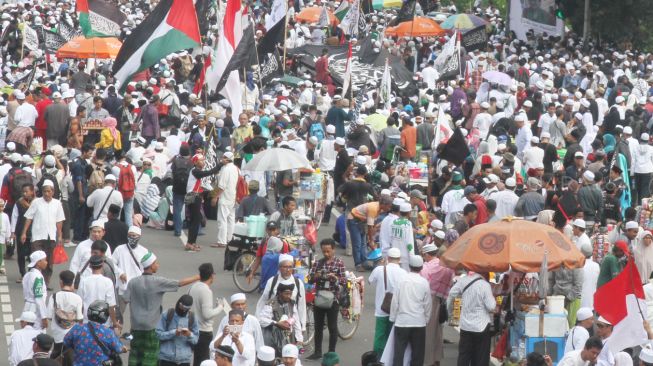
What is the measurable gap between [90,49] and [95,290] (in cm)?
1816

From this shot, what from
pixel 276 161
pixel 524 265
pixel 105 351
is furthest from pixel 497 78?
pixel 105 351

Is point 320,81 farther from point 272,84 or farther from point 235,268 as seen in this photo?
point 235,268

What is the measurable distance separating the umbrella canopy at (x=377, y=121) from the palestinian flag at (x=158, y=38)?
14.8ft

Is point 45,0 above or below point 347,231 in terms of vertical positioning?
above

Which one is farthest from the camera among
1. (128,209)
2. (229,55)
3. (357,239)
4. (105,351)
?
(229,55)

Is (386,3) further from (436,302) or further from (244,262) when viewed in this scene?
(436,302)

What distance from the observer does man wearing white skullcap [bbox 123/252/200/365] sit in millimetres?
16891

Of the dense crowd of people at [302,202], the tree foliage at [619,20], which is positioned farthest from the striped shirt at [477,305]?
the tree foliage at [619,20]

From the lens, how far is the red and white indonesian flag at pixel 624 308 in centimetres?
1527

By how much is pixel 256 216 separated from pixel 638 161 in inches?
297

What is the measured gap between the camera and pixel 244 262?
2173cm

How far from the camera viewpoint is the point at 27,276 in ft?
58.1

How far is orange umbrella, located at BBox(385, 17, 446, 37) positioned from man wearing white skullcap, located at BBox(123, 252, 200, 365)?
26210mm

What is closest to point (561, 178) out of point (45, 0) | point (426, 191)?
point (426, 191)
